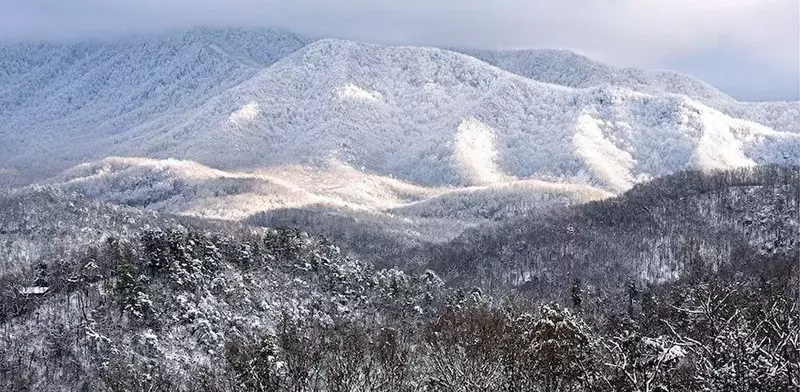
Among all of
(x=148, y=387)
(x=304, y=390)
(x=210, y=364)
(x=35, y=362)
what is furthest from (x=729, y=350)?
(x=35, y=362)

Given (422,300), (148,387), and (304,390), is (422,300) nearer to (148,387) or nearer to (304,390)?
(148,387)

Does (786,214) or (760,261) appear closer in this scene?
(760,261)

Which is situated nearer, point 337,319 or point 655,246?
point 337,319

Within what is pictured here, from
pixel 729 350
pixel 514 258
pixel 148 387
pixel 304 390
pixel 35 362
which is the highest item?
pixel 729 350

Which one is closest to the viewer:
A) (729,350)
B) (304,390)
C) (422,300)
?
(729,350)

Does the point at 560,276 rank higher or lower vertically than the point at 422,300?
lower

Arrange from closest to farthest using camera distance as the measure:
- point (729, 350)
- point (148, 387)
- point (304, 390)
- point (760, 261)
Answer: point (729, 350), point (304, 390), point (148, 387), point (760, 261)

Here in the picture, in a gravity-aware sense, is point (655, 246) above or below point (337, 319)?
below

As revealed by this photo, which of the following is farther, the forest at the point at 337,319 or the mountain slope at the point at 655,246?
the mountain slope at the point at 655,246

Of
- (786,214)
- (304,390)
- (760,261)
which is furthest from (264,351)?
(786,214)

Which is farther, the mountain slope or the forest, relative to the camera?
the mountain slope
